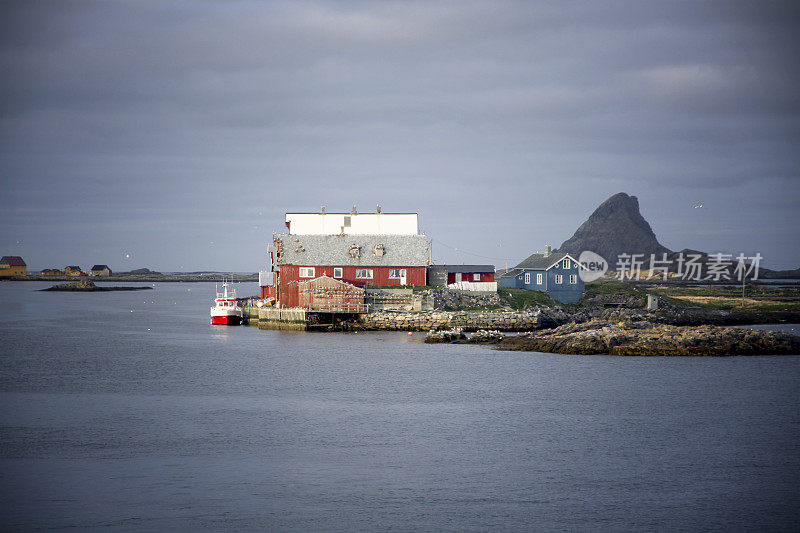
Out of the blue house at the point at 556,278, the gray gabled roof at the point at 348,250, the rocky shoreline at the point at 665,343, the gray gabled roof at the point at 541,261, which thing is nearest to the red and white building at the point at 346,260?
the gray gabled roof at the point at 348,250

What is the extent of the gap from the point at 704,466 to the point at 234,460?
13.7 metres

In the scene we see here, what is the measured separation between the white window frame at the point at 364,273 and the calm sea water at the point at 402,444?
22.6 metres

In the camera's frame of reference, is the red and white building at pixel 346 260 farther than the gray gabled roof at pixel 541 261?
No

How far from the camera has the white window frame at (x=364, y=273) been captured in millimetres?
67188

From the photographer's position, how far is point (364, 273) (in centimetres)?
6731

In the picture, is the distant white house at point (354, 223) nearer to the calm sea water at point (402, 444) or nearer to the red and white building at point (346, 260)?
the red and white building at point (346, 260)

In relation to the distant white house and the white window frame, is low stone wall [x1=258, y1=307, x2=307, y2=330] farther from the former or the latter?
the distant white house

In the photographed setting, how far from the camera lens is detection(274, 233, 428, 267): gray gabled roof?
67.1 m

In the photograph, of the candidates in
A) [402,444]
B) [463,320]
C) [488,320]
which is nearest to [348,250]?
[463,320]

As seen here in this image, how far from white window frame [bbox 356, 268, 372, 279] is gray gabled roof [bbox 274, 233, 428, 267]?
0.54 m

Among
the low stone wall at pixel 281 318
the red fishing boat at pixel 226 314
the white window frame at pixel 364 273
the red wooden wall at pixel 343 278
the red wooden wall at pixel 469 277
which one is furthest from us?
the red wooden wall at pixel 469 277

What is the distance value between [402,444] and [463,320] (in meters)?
37.4

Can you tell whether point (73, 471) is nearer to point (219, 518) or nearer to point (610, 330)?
point (219, 518)

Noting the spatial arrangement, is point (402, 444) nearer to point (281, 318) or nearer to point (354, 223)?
point (281, 318)
